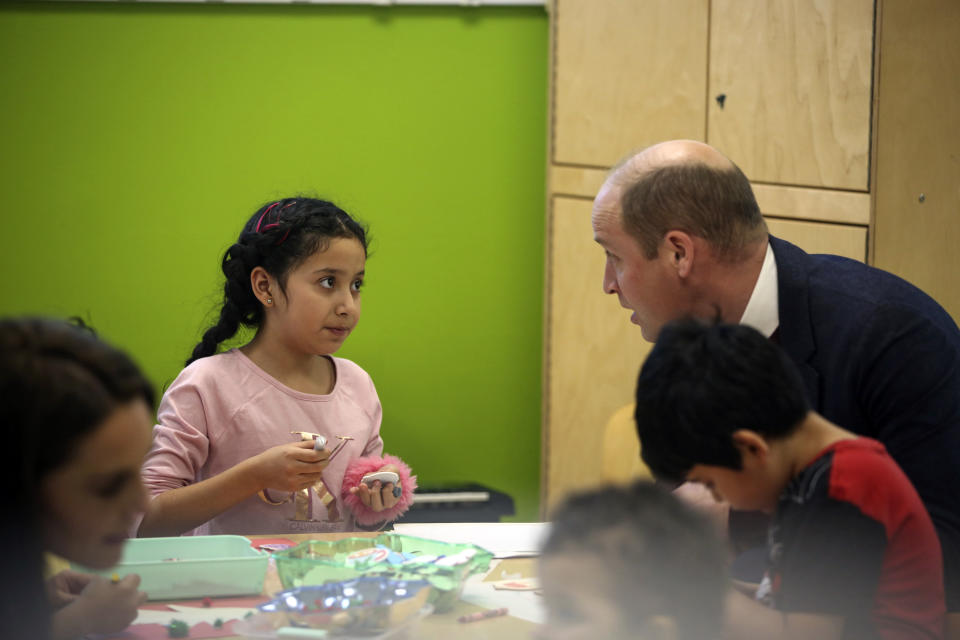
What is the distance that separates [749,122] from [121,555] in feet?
6.72

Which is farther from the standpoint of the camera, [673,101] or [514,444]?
[514,444]

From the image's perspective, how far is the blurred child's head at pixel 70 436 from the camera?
0.49 m

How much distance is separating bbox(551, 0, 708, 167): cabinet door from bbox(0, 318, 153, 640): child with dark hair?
1.88m

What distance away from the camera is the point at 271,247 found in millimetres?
1524

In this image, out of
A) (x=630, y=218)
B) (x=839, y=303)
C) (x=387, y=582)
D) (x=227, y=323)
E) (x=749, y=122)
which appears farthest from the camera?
(x=749, y=122)

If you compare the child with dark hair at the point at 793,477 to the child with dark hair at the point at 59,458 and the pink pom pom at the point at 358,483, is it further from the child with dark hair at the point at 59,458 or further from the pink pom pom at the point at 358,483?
the pink pom pom at the point at 358,483

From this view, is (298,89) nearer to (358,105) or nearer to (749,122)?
(358,105)

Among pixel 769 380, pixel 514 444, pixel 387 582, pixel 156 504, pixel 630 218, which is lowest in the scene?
pixel 514 444

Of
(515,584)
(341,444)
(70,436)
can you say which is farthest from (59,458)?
(341,444)

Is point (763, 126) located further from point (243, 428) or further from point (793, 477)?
point (793, 477)

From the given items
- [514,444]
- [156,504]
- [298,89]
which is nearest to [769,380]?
[156,504]

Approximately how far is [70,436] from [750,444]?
51 cm

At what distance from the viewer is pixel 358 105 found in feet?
8.35

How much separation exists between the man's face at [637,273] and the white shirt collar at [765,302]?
0.11m
